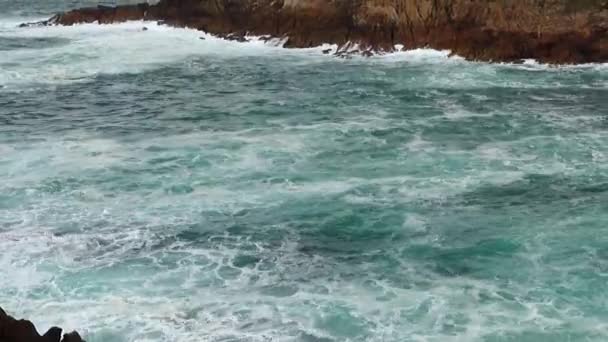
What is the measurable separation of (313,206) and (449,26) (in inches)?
Result: 989

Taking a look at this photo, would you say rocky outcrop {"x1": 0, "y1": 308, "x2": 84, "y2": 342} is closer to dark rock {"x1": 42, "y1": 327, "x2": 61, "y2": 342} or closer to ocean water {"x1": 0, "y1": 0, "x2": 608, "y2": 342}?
dark rock {"x1": 42, "y1": 327, "x2": 61, "y2": 342}

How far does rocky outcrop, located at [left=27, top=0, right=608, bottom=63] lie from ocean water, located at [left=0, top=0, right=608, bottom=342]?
203 cm

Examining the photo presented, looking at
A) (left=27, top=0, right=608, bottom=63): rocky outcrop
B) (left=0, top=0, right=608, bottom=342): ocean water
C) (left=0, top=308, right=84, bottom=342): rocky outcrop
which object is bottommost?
(left=0, top=0, right=608, bottom=342): ocean water

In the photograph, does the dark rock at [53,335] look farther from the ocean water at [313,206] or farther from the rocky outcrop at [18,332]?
the ocean water at [313,206]

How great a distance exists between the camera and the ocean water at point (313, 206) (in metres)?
17.0

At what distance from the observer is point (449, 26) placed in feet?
148

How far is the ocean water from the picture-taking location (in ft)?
55.6

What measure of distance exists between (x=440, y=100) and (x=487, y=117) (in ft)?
11.4

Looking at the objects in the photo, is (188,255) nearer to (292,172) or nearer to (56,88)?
(292,172)

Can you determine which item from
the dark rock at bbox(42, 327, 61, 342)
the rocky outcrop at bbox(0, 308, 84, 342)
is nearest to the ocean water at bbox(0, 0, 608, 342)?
the dark rock at bbox(42, 327, 61, 342)

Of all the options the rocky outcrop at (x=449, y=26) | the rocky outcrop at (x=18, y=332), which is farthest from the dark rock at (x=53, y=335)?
the rocky outcrop at (x=449, y=26)

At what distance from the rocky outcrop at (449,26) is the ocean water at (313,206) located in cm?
203

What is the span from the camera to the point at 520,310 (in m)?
16.9

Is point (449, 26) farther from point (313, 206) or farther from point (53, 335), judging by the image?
point (53, 335)
